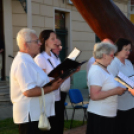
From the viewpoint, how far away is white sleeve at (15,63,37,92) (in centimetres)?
277

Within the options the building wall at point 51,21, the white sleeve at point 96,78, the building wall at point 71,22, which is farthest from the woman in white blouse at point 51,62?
the building wall at point 71,22

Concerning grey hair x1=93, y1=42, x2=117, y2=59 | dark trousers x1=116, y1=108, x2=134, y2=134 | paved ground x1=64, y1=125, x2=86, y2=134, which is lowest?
paved ground x1=64, y1=125, x2=86, y2=134

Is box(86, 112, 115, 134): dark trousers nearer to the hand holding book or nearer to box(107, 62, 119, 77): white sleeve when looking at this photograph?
the hand holding book

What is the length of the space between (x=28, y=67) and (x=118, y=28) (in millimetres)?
1807

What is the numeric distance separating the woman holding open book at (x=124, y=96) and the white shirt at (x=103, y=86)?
55 centimetres

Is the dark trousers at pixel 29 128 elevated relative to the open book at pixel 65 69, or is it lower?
lower

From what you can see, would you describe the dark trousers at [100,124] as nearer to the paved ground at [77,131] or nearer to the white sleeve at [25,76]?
the white sleeve at [25,76]

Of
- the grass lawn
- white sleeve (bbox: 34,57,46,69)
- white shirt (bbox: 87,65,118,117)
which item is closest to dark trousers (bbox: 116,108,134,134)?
white shirt (bbox: 87,65,118,117)

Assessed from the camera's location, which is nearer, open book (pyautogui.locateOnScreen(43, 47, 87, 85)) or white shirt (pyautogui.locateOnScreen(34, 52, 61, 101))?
open book (pyautogui.locateOnScreen(43, 47, 87, 85))

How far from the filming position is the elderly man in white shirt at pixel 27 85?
278 cm

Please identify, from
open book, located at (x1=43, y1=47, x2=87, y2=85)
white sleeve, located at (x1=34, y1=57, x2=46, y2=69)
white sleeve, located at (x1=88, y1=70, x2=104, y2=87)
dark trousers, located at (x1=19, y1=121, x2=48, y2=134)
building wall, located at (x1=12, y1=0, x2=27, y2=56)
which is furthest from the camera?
building wall, located at (x1=12, y1=0, x2=27, y2=56)

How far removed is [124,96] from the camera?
13.2 ft

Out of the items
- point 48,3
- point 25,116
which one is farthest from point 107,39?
Answer: point 48,3

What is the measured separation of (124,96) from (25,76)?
5.78ft
